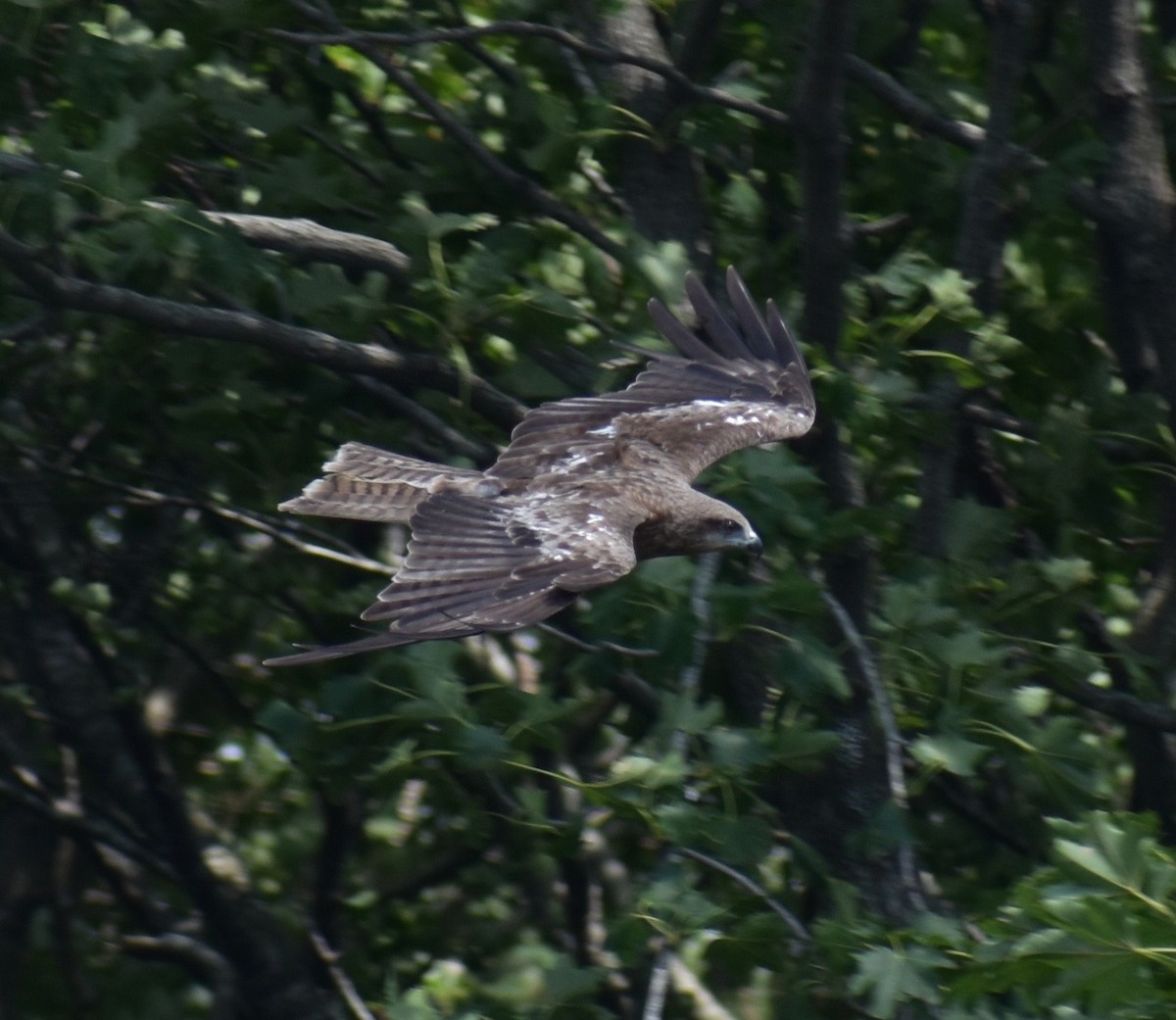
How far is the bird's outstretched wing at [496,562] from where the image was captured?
4.23 meters

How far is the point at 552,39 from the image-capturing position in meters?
5.33

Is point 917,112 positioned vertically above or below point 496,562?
above

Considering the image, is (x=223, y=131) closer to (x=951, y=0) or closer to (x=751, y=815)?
(x=951, y=0)

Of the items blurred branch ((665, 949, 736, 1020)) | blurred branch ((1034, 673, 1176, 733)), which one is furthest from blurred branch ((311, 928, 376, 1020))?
blurred branch ((1034, 673, 1176, 733))

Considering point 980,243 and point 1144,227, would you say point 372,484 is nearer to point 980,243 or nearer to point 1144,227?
point 980,243

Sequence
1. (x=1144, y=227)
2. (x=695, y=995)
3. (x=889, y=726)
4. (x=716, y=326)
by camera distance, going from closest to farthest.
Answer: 1. (x=889, y=726)
2. (x=1144, y=227)
3. (x=716, y=326)
4. (x=695, y=995)

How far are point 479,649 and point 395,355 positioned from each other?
72.6 inches

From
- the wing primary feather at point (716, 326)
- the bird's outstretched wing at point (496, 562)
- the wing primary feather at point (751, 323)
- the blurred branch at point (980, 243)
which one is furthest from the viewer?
the wing primary feather at point (751, 323)

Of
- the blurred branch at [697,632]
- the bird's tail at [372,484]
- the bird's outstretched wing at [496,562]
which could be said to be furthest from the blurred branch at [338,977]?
the bird's outstretched wing at [496,562]

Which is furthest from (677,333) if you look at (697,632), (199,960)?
(199,960)

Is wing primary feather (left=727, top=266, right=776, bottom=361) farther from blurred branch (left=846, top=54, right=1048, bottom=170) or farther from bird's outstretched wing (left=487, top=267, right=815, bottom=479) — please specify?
blurred branch (left=846, top=54, right=1048, bottom=170)

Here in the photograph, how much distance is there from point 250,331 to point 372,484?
627 mm

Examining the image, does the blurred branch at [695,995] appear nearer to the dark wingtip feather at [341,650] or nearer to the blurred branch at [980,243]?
the blurred branch at [980,243]

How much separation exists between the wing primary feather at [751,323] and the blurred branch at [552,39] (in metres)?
0.65
